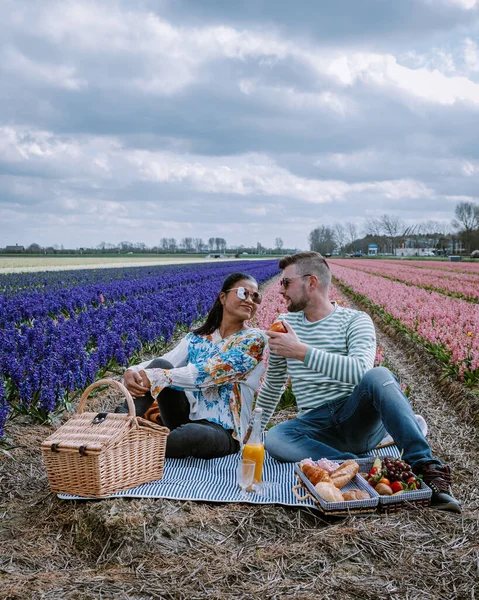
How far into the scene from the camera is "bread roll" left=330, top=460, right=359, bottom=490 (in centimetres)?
366

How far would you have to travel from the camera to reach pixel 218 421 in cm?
443

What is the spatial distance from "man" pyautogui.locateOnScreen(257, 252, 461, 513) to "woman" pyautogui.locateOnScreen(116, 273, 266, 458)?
0.71 feet

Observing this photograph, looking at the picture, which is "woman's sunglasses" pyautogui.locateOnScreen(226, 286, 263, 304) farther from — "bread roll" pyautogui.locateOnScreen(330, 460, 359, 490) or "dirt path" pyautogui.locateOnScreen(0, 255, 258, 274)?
"dirt path" pyautogui.locateOnScreen(0, 255, 258, 274)

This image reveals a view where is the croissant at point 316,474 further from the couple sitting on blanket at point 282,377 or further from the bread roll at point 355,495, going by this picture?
the couple sitting on blanket at point 282,377

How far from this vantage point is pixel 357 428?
415 centimetres

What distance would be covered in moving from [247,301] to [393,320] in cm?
899

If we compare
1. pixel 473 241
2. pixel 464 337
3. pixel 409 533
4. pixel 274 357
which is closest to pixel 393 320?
pixel 464 337

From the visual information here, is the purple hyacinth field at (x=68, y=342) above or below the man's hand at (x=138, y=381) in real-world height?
below

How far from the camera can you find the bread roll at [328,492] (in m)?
3.49

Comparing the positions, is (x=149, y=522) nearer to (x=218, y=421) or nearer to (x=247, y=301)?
(x=218, y=421)

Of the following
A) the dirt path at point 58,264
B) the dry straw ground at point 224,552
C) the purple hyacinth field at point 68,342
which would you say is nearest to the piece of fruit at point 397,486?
the dry straw ground at point 224,552

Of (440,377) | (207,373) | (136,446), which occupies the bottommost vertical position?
(440,377)

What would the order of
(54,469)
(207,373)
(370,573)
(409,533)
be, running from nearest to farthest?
1. (370,573)
2. (409,533)
3. (54,469)
4. (207,373)

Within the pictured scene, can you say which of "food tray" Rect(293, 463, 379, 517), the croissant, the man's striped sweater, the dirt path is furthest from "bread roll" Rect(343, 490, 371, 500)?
the dirt path
